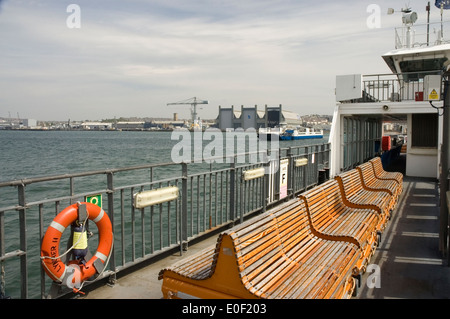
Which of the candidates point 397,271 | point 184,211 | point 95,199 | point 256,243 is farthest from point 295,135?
point 256,243

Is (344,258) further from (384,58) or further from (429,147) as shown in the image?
(384,58)

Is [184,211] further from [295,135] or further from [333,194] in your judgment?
[295,135]

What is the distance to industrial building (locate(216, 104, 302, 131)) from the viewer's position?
13462 centimetres

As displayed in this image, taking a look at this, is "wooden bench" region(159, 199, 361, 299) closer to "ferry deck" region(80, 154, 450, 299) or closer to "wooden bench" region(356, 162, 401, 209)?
"ferry deck" region(80, 154, 450, 299)

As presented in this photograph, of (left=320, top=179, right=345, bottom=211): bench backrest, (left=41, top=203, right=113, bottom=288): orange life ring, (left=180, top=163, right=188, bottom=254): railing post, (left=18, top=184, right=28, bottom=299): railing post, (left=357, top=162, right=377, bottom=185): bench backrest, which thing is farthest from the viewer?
(left=357, top=162, right=377, bottom=185): bench backrest

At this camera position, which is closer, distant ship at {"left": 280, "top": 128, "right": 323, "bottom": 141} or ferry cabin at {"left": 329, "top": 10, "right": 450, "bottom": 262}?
ferry cabin at {"left": 329, "top": 10, "right": 450, "bottom": 262}

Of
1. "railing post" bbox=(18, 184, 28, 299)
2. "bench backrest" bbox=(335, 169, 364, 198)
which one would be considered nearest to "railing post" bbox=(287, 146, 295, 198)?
"bench backrest" bbox=(335, 169, 364, 198)

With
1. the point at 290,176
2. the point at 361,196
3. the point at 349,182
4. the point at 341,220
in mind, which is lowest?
the point at 341,220

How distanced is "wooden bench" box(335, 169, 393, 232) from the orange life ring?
13.0ft

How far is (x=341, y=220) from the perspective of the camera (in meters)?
5.67

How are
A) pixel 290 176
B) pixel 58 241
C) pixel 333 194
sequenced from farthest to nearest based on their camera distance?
pixel 290 176, pixel 333 194, pixel 58 241

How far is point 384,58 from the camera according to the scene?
14539 millimetres

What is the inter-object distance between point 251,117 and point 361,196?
430 feet

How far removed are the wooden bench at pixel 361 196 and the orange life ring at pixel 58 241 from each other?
3965mm
